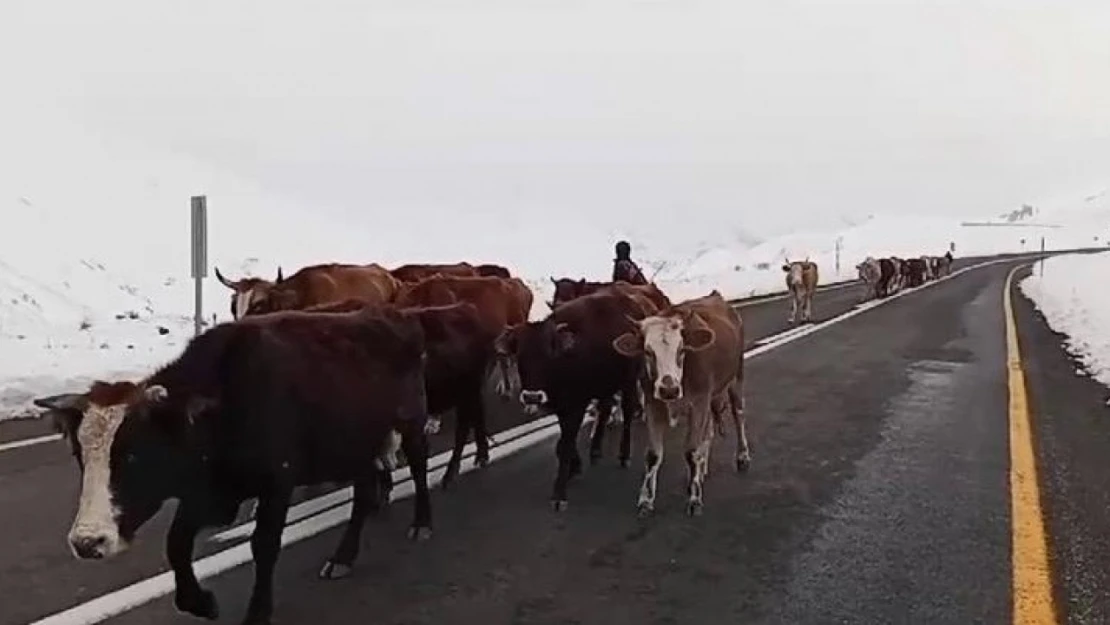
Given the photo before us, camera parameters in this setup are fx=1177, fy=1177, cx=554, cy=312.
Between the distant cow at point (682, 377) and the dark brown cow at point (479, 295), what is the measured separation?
265 centimetres

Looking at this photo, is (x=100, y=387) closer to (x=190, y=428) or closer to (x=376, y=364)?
(x=190, y=428)

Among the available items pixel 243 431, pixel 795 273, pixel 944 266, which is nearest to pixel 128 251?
pixel 795 273

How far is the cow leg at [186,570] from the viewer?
557 centimetres

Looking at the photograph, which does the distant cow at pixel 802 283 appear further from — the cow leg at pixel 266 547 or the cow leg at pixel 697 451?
the cow leg at pixel 266 547

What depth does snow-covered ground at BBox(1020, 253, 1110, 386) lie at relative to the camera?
59.6 feet

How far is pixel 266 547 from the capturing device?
567 cm

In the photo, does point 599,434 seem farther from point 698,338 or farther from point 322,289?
point 322,289

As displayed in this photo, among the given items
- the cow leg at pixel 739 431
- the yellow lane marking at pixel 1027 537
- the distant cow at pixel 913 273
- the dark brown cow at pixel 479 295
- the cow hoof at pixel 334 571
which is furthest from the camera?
the distant cow at pixel 913 273

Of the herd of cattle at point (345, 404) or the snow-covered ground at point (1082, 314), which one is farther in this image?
the snow-covered ground at point (1082, 314)

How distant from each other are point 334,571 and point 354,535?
0.28m

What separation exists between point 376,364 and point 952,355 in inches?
558

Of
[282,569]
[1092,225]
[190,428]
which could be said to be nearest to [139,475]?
[190,428]

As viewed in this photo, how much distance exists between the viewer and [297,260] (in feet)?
164

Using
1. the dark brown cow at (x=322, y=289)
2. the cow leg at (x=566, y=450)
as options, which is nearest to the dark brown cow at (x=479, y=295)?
the dark brown cow at (x=322, y=289)
